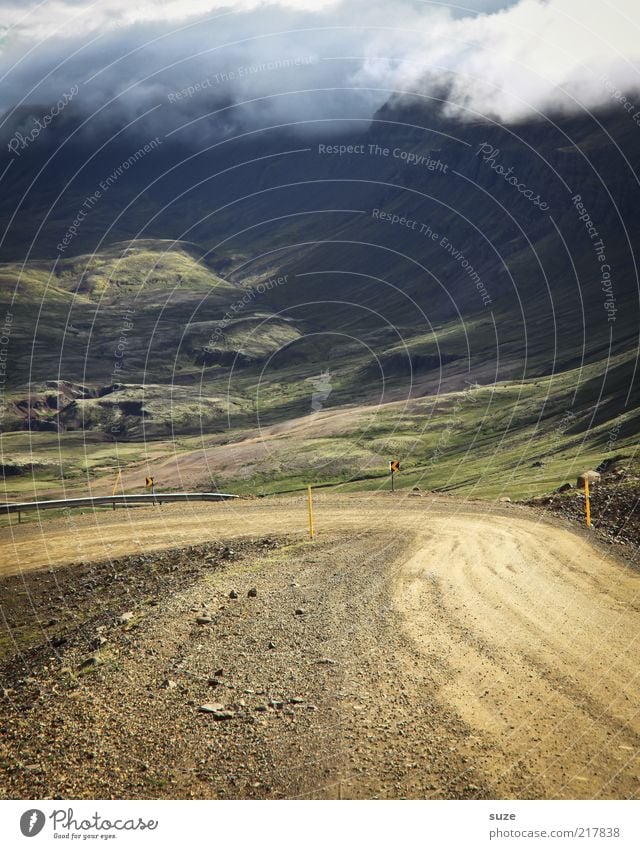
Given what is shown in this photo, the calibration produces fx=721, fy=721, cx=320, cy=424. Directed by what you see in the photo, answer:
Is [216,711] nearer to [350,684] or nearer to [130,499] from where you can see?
→ [350,684]

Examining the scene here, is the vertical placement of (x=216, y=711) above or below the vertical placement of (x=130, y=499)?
below

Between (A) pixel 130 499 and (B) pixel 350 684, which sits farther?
(A) pixel 130 499

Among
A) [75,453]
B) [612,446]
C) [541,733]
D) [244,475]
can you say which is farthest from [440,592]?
[75,453]

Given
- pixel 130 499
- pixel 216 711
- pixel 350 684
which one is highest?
pixel 130 499

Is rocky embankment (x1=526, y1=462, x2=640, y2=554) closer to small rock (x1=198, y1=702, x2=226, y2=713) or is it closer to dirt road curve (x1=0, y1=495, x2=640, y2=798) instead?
dirt road curve (x1=0, y1=495, x2=640, y2=798)

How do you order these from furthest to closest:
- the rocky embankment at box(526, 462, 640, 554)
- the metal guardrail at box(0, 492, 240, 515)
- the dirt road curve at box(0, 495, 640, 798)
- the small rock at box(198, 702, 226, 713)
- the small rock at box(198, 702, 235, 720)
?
the metal guardrail at box(0, 492, 240, 515)
the rocky embankment at box(526, 462, 640, 554)
the small rock at box(198, 702, 226, 713)
the small rock at box(198, 702, 235, 720)
the dirt road curve at box(0, 495, 640, 798)

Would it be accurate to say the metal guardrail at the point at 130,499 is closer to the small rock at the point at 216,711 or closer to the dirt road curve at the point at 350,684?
the dirt road curve at the point at 350,684

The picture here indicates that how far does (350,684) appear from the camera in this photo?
1645 centimetres

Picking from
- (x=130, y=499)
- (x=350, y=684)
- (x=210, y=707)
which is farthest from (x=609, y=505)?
(x=130, y=499)

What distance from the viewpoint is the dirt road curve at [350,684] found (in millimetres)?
12969

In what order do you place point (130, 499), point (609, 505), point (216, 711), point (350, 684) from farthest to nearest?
point (130, 499)
point (609, 505)
point (350, 684)
point (216, 711)

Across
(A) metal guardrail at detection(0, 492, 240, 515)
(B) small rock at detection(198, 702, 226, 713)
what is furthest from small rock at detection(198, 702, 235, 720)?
Answer: (A) metal guardrail at detection(0, 492, 240, 515)

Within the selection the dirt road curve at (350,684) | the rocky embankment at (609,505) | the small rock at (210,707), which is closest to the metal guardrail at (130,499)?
the rocky embankment at (609,505)

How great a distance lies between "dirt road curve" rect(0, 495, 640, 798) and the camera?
12969 mm
